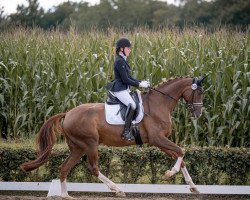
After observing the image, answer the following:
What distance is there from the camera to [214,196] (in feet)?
34.5

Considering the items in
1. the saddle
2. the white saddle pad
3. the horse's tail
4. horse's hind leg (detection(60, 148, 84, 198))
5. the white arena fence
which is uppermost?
the saddle

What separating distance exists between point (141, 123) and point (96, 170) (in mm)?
1103

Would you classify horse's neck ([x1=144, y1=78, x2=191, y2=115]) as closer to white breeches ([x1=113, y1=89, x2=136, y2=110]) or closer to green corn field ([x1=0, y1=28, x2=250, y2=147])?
white breeches ([x1=113, y1=89, x2=136, y2=110])

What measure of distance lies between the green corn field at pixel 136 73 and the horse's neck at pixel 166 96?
3192 millimetres

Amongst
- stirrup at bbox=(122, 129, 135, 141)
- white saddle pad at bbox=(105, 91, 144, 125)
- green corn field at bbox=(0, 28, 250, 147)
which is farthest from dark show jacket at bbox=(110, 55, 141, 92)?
green corn field at bbox=(0, 28, 250, 147)

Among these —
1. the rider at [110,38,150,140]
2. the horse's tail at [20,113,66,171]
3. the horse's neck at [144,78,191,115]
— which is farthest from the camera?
the horse's tail at [20,113,66,171]

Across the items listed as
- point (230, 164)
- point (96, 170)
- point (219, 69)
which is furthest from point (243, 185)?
point (219, 69)

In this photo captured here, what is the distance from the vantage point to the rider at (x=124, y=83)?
9.49 meters

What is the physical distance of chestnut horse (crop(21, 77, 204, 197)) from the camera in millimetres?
9570

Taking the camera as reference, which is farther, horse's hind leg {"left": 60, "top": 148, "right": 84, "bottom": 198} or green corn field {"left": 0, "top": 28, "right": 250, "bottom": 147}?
green corn field {"left": 0, "top": 28, "right": 250, "bottom": 147}

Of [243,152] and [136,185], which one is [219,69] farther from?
[136,185]

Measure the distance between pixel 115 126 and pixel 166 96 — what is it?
1.04 meters

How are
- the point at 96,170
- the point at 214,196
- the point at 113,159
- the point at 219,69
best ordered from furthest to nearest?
the point at 219,69, the point at 113,159, the point at 214,196, the point at 96,170

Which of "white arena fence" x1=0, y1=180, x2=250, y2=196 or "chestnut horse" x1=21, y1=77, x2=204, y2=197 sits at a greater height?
"chestnut horse" x1=21, y1=77, x2=204, y2=197
